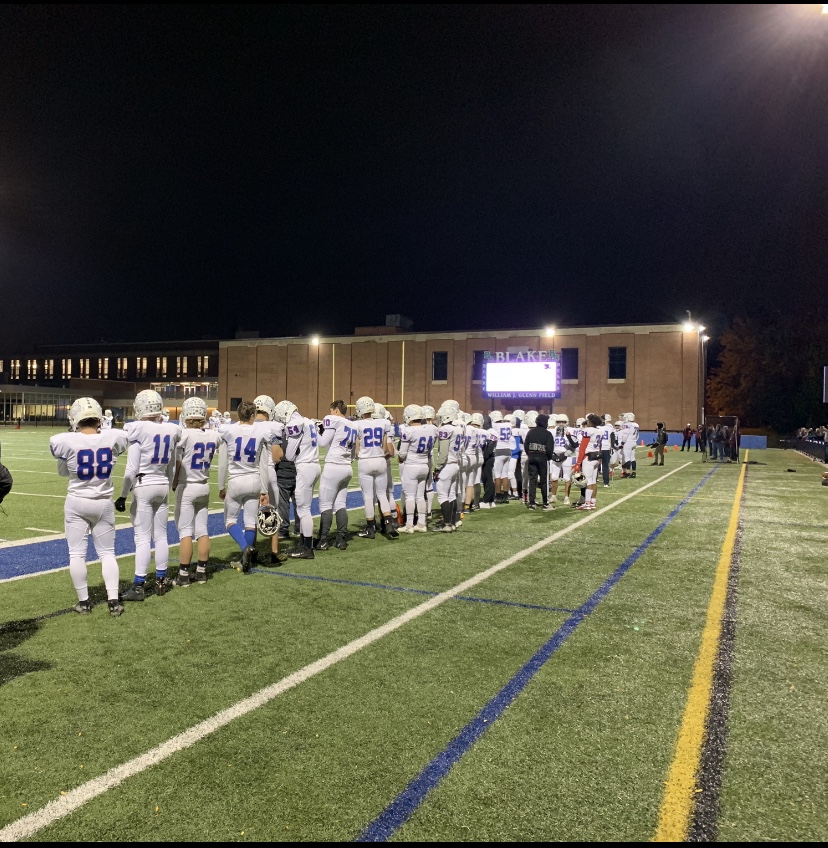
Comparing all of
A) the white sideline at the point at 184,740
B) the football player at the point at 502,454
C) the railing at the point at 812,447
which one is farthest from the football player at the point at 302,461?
the railing at the point at 812,447

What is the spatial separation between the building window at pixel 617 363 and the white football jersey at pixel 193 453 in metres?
47.3

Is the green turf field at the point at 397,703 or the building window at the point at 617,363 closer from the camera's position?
the green turf field at the point at 397,703

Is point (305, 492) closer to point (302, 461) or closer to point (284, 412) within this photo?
point (302, 461)

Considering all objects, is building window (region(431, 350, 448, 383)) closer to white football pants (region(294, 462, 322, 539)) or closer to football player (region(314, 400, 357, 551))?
football player (region(314, 400, 357, 551))

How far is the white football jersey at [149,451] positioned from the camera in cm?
640

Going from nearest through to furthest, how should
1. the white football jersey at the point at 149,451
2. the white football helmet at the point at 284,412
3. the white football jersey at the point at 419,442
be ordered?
1. the white football jersey at the point at 149,451
2. the white football helmet at the point at 284,412
3. the white football jersey at the point at 419,442

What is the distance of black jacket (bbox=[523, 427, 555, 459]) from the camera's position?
41.4 ft

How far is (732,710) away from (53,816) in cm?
403

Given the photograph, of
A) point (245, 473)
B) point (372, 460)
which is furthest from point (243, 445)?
point (372, 460)

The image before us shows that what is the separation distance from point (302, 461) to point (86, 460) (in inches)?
132

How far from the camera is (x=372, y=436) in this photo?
31.1 ft

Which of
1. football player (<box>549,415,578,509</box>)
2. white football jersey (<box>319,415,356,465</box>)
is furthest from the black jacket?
white football jersey (<box>319,415,356,465</box>)

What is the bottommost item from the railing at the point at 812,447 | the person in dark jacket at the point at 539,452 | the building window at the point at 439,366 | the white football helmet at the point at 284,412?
the railing at the point at 812,447

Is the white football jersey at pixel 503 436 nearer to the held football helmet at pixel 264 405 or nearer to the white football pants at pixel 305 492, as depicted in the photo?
the white football pants at pixel 305 492
